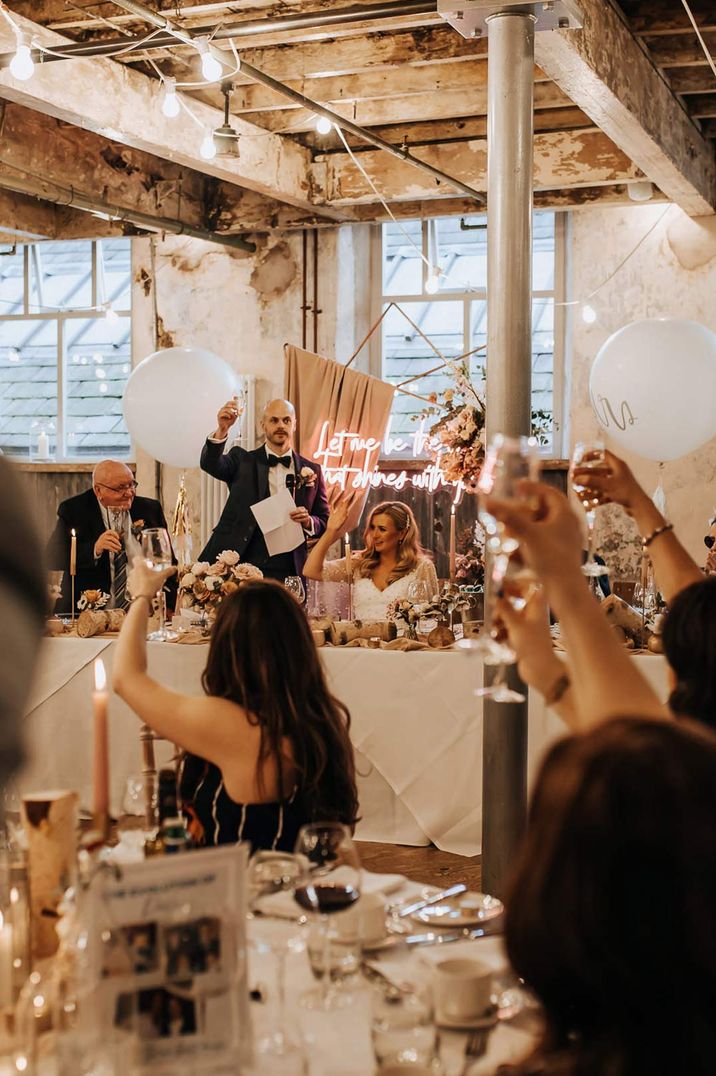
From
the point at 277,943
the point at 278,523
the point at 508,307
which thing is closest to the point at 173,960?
the point at 277,943

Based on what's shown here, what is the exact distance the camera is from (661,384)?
263 inches

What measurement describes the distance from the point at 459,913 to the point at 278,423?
412 cm

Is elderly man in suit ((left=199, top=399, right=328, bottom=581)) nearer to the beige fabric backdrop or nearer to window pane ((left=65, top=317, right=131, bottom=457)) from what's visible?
the beige fabric backdrop

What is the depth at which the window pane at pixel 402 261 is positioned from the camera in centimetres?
952

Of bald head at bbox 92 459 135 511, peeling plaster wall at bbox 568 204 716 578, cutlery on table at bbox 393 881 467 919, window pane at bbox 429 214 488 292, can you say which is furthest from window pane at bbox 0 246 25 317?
cutlery on table at bbox 393 881 467 919

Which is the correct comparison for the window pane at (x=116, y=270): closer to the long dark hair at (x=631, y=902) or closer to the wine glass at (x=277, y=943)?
the wine glass at (x=277, y=943)

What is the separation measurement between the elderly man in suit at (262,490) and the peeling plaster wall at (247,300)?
113 inches

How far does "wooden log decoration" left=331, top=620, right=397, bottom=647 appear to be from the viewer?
205 inches

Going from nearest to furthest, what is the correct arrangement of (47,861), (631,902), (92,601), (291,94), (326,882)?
(631,902) → (326,882) → (47,861) → (92,601) → (291,94)

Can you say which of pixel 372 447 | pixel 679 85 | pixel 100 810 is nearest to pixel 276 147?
pixel 372 447

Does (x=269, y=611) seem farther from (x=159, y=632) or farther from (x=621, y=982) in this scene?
(x=159, y=632)

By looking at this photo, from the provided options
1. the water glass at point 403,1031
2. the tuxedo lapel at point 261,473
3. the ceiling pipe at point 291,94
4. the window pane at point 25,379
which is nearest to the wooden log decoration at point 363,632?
the tuxedo lapel at point 261,473

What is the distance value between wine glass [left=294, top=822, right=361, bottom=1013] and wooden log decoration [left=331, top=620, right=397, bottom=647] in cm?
334

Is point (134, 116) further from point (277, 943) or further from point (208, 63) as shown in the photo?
point (277, 943)
